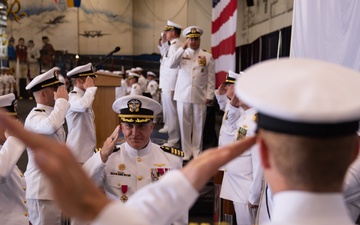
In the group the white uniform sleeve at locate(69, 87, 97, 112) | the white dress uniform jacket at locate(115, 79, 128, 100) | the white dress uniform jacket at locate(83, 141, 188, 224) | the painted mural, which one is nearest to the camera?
the white dress uniform jacket at locate(83, 141, 188, 224)

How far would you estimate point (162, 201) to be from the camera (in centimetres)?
77

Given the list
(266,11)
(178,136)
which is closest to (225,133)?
(178,136)

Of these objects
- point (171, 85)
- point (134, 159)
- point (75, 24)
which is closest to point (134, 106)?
point (134, 159)

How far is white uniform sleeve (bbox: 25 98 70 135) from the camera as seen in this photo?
291cm

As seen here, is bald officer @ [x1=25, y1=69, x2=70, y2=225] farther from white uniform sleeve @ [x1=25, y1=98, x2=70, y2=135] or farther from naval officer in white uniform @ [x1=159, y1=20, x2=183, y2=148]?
naval officer in white uniform @ [x1=159, y1=20, x2=183, y2=148]

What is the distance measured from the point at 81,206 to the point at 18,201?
6.23ft

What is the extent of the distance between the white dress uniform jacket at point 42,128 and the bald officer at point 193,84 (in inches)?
95.8

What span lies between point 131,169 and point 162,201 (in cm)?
164

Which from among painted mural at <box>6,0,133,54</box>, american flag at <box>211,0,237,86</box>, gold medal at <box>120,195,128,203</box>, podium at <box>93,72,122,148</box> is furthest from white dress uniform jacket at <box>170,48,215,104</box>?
painted mural at <box>6,0,133,54</box>

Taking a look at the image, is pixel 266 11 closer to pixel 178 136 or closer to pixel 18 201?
pixel 178 136

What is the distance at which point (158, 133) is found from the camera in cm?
784

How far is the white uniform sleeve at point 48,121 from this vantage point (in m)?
2.91

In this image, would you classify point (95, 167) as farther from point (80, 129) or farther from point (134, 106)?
point (80, 129)

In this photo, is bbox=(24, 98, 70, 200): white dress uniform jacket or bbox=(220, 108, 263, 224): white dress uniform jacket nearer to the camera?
bbox=(220, 108, 263, 224): white dress uniform jacket
